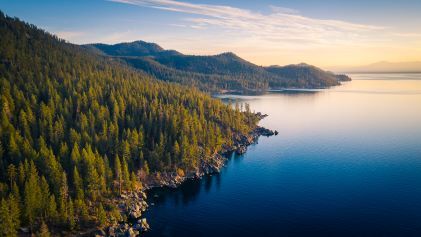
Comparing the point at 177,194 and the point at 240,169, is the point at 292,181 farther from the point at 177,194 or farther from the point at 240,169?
the point at 177,194

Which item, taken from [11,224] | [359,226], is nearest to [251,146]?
[359,226]

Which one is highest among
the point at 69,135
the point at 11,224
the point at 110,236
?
the point at 69,135

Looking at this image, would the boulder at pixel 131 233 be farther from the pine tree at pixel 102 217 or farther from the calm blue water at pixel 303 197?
the pine tree at pixel 102 217

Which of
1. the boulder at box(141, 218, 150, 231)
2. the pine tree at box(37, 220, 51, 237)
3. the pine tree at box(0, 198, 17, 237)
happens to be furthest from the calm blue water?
the pine tree at box(0, 198, 17, 237)

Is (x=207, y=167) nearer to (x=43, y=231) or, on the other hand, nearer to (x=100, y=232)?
(x=100, y=232)

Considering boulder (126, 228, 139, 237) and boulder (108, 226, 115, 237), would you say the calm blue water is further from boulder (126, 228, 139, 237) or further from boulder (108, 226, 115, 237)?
boulder (108, 226, 115, 237)

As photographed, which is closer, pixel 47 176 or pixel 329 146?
pixel 47 176

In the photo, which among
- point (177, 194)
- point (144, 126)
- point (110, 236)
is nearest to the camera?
point (110, 236)
